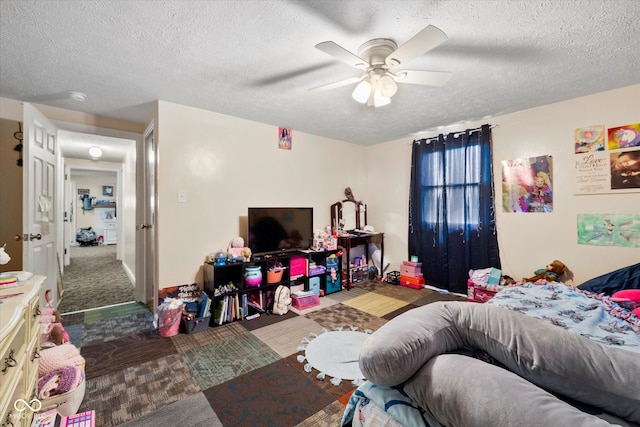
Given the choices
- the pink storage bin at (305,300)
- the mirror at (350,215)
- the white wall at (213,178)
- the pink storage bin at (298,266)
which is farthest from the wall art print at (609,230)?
the white wall at (213,178)

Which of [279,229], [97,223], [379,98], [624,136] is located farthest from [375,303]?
[97,223]

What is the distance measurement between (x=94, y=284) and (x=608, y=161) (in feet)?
22.8

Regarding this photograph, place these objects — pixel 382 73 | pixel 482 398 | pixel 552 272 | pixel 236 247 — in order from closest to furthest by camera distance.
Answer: pixel 482 398 → pixel 382 73 → pixel 552 272 → pixel 236 247

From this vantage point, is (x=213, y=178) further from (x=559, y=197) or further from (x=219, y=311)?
(x=559, y=197)

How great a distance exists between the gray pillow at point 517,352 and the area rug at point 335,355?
96 cm

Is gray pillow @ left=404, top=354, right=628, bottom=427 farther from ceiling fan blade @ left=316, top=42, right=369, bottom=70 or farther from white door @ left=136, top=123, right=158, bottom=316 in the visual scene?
white door @ left=136, top=123, right=158, bottom=316

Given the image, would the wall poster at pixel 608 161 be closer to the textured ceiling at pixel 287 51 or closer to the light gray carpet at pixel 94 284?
the textured ceiling at pixel 287 51

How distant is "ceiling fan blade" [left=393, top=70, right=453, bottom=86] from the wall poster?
208 cm

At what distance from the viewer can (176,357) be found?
223 centimetres

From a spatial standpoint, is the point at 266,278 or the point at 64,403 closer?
the point at 64,403

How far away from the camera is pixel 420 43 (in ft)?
4.99

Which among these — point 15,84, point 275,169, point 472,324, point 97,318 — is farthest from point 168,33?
point 97,318

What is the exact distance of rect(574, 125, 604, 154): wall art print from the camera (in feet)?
8.86

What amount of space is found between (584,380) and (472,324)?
32cm
